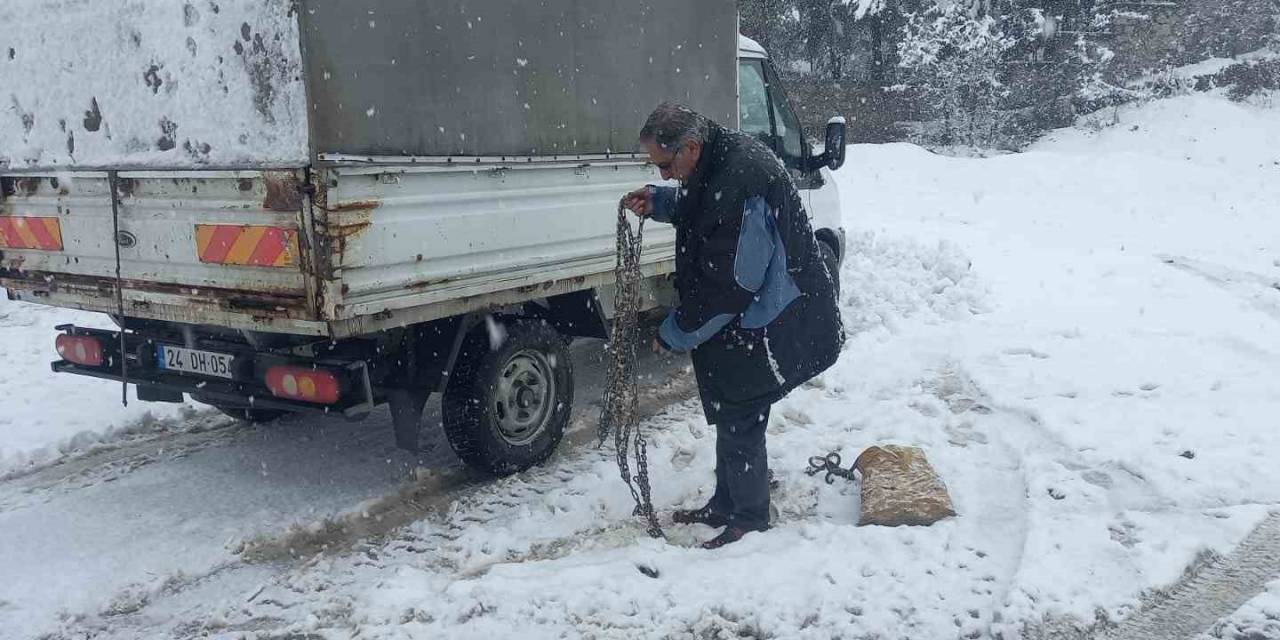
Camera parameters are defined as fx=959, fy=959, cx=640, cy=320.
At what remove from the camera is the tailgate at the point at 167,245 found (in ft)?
12.5

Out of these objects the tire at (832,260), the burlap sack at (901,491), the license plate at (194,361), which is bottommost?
the burlap sack at (901,491)

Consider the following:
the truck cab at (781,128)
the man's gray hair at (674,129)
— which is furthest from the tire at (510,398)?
the truck cab at (781,128)

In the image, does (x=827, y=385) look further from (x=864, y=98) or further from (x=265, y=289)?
(x=864, y=98)

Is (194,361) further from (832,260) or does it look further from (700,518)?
(832,260)

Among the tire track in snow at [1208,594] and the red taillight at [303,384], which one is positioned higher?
the red taillight at [303,384]

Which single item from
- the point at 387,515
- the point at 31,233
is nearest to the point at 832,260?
the point at 387,515

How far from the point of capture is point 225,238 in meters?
3.96

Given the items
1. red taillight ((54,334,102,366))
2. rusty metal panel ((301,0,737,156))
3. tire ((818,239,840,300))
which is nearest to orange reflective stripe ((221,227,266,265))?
rusty metal panel ((301,0,737,156))

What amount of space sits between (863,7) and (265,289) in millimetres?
20823

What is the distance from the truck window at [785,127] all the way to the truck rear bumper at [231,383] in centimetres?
395

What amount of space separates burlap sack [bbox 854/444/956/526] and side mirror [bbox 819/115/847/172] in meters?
3.07

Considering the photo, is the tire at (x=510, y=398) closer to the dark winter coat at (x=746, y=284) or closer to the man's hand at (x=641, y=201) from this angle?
the man's hand at (x=641, y=201)

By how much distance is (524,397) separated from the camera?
4973mm

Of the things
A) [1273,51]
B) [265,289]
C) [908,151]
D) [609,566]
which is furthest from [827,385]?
[1273,51]
